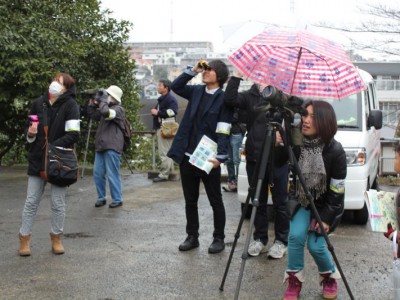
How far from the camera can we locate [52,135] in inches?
228

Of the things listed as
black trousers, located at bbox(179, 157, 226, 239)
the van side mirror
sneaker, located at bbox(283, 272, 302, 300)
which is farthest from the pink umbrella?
the van side mirror

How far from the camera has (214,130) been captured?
578 cm

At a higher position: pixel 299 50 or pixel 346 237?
pixel 299 50

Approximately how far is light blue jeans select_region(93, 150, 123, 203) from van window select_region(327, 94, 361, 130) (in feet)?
10.1

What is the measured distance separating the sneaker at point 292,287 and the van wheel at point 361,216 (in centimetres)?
304

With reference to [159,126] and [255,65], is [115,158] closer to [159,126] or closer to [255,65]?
[159,126]

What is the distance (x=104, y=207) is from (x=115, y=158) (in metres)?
0.75

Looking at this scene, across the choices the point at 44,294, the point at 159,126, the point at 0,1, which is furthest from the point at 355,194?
the point at 0,1

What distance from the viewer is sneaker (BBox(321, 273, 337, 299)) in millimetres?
4766

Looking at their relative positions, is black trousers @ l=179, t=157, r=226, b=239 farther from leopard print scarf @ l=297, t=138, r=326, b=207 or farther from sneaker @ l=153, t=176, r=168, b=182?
sneaker @ l=153, t=176, r=168, b=182

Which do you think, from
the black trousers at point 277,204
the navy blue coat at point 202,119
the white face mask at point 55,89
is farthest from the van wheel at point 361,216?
the white face mask at point 55,89

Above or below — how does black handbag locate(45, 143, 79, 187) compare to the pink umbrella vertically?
below

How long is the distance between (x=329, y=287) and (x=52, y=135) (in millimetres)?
2962

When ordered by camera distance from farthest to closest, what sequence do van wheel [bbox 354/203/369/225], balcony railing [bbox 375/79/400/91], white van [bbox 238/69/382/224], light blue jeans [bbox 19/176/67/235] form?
balcony railing [bbox 375/79/400/91] → van wheel [bbox 354/203/369/225] → white van [bbox 238/69/382/224] → light blue jeans [bbox 19/176/67/235]
